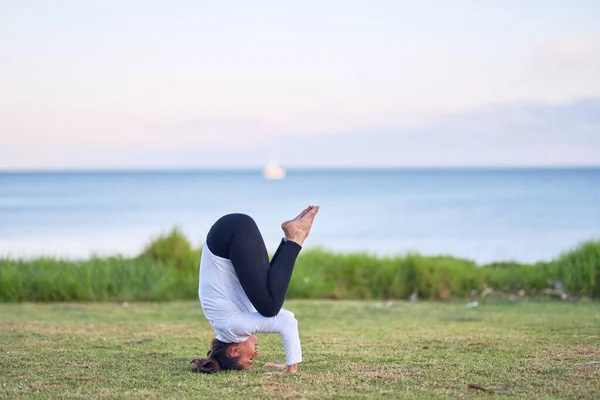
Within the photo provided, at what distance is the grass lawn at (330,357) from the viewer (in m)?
5.95

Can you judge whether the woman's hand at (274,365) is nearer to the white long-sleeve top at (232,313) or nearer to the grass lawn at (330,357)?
the grass lawn at (330,357)

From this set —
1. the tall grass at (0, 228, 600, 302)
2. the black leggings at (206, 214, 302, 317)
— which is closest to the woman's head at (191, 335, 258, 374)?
the black leggings at (206, 214, 302, 317)

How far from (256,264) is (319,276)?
10.3 meters

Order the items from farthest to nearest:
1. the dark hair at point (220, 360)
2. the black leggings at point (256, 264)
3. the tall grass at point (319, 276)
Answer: the tall grass at point (319, 276)
the dark hair at point (220, 360)
the black leggings at point (256, 264)

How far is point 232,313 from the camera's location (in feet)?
21.7

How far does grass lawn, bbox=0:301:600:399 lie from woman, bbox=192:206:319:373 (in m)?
0.22

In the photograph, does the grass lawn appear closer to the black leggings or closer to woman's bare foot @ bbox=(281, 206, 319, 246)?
the black leggings

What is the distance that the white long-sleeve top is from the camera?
6484 mm

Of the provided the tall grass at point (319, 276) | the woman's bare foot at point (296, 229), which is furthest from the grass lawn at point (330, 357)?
the tall grass at point (319, 276)

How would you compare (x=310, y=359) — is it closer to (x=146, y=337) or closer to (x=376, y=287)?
(x=146, y=337)

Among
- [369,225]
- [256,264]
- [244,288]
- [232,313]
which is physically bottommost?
[232,313]

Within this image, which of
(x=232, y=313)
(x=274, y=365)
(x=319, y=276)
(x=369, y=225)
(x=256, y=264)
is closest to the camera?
(x=256, y=264)

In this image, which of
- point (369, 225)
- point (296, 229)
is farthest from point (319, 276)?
point (369, 225)

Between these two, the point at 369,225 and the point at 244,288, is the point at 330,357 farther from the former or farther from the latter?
the point at 369,225
